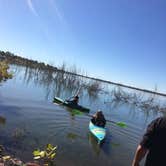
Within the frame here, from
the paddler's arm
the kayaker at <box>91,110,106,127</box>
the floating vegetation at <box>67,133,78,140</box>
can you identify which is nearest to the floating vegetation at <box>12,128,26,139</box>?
→ the floating vegetation at <box>67,133,78,140</box>

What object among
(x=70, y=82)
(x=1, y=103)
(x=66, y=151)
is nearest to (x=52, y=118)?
(x=1, y=103)

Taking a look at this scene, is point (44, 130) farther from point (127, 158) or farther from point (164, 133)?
point (164, 133)

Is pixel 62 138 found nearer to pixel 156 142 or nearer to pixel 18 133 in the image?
pixel 18 133

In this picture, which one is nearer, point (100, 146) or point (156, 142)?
point (156, 142)

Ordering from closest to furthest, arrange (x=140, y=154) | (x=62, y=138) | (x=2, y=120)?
(x=140, y=154) < (x=62, y=138) < (x=2, y=120)

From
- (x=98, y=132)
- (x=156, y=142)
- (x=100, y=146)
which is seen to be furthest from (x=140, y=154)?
(x=98, y=132)

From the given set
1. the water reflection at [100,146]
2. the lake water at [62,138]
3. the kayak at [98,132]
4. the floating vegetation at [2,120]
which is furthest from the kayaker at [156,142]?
the floating vegetation at [2,120]

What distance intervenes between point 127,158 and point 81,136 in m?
2.81

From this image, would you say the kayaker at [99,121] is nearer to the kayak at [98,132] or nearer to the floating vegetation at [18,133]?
the kayak at [98,132]

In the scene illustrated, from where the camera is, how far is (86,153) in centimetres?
1001

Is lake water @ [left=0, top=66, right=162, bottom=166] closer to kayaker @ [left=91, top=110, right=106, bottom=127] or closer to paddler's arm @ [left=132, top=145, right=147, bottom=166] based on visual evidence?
kayaker @ [left=91, top=110, right=106, bottom=127]

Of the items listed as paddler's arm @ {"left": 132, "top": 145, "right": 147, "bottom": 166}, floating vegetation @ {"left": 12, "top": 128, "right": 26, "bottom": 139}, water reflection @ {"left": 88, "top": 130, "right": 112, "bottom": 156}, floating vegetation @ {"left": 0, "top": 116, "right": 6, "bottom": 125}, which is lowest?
water reflection @ {"left": 88, "top": 130, "right": 112, "bottom": 156}

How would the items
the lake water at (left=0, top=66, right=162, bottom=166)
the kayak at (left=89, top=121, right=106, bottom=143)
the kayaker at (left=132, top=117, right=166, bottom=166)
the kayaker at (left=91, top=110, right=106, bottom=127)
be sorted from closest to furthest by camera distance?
the kayaker at (left=132, top=117, right=166, bottom=166) < the lake water at (left=0, top=66, right=162, bottom=166) < the kayak at (left=89, top=121, right=106, bottom=143) < the kayaker at (left=91, top=110, right=106, bottom=127)

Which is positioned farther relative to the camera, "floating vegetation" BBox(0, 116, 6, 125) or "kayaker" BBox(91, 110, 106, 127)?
"kayaker" BBox(91, 110, 106, 127)
